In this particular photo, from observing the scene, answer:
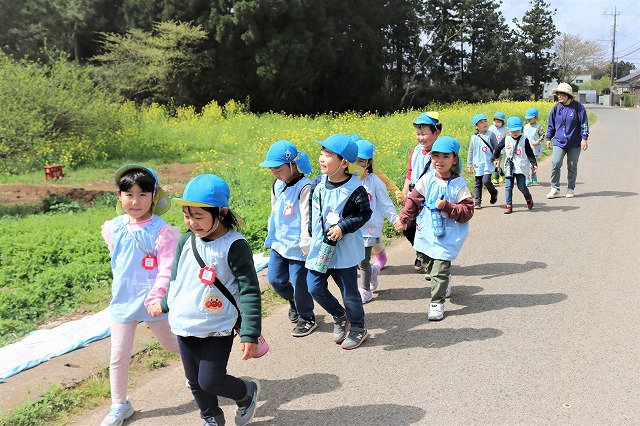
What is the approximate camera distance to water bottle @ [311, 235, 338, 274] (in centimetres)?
396

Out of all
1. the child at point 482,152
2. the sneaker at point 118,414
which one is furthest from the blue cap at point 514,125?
the sneaker at point 118,414

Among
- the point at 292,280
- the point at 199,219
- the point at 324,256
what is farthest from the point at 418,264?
the point at 199,219

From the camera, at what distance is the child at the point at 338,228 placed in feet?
12.9

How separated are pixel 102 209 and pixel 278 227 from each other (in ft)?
22.1

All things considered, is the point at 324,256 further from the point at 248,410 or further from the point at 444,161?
the point at 444,161

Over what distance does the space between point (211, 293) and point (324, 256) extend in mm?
1186

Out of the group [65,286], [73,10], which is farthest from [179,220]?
[73,10]

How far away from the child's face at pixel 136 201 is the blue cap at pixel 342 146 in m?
1.23

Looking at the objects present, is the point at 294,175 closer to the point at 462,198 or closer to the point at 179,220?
the point at 462,198

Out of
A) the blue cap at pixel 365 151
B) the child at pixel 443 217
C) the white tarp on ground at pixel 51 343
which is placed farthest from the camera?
the blue cap at pixel 365 151

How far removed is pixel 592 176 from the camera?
1199 centimetres

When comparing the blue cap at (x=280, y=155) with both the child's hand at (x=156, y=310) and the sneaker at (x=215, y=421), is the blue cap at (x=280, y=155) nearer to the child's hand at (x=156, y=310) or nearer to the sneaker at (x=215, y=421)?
the child's hand at (x=156, y=310)

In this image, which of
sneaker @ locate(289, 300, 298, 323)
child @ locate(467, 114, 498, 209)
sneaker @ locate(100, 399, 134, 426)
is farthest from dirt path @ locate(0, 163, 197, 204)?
sneaker @ locate(100, 399, 134, 426)

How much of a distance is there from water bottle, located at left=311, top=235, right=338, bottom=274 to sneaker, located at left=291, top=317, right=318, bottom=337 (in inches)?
26.7
